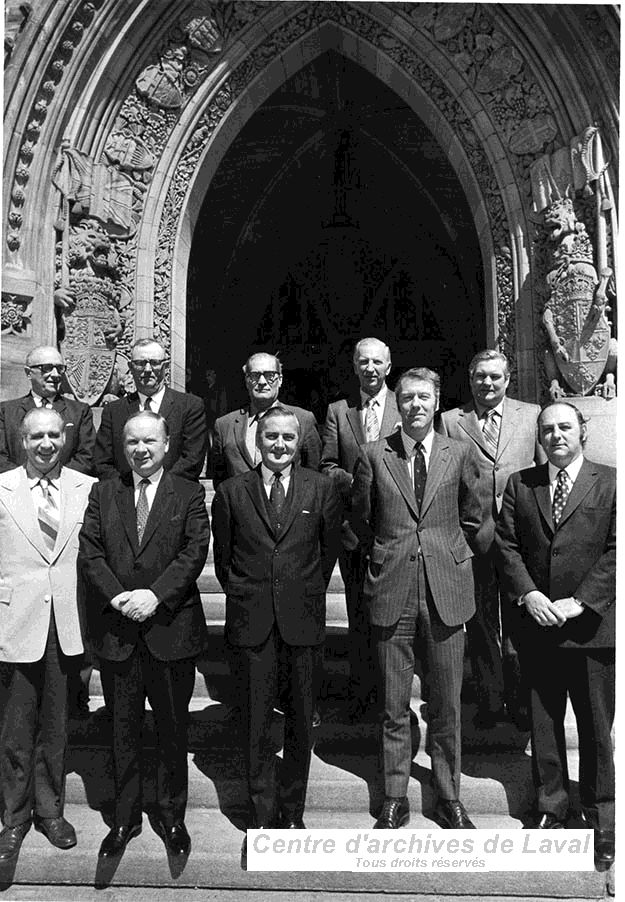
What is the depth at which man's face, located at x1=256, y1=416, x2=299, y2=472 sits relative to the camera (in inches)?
127

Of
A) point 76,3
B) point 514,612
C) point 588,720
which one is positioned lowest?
point 588,720

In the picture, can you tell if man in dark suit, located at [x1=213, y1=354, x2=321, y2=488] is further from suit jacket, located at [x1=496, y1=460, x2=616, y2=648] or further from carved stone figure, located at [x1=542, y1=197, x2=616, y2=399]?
carved stone figure, located at [x1=542, y1=197, x2=616, y2=399]

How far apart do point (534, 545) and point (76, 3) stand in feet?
15.1

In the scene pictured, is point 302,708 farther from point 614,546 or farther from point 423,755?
point 614,546

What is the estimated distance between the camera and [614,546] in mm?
3217

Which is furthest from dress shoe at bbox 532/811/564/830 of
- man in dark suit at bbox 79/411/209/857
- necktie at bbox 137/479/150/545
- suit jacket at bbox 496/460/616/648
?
necktie at bbox 137/479/150/545

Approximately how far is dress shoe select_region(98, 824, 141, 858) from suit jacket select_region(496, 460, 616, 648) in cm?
169

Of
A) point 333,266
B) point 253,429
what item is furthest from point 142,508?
point 333,266

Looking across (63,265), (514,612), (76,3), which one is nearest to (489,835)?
(514,612)

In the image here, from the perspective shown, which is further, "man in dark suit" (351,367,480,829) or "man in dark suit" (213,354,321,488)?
"man in dark suit" (213,354,321,488)

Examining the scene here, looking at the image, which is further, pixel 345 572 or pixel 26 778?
pixel 345 572

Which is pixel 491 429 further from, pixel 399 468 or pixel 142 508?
pixel 142 508

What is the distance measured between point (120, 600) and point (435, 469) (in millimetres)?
1298

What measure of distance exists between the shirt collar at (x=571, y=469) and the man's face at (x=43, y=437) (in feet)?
6.40
